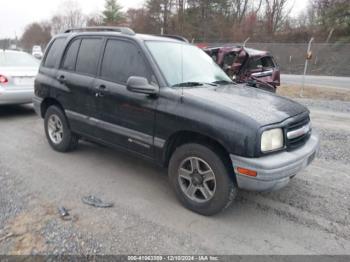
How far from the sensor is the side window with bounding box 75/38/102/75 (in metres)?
4.43

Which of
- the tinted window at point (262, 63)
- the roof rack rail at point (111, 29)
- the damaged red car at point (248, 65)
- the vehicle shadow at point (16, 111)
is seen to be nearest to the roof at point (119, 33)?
the roof rack rail at point (111, 29)

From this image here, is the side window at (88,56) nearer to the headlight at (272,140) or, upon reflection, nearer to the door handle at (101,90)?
the door handle at (101,90)

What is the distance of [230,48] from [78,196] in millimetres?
7039

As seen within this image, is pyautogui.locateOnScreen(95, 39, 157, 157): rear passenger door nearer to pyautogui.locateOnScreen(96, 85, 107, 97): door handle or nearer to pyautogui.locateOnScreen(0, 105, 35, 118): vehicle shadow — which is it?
pyautogui.locateOnScreen(96, 85, 107, 97): door handle

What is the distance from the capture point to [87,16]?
7281cm

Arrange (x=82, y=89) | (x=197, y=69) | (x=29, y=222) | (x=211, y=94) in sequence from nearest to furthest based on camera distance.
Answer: (x=29, y=222), (x=211, y=94), (x=197, y=69), (x=82, y=89)

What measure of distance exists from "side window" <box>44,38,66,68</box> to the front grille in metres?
3.77

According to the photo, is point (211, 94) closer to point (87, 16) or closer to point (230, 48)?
point (230, 48)

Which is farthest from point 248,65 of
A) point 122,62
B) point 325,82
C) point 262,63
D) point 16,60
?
point 325,82

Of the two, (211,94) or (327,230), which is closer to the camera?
(327,230)

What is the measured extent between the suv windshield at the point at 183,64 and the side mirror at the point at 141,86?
251 millimetres

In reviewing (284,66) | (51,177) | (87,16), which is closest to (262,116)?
(51,177)

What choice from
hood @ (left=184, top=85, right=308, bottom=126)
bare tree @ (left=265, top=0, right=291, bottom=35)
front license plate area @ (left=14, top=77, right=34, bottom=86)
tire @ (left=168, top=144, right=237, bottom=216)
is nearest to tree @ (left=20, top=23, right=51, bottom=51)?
bare tree @ (left=265, top=0, right=291, bottom=35)

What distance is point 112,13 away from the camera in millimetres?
53188
